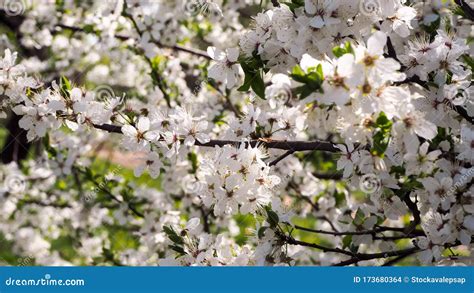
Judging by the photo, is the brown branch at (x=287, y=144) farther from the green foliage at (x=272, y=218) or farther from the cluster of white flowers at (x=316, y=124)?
the green foliage at (x=272, y=218)

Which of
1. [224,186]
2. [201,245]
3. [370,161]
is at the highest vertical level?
[370,161]

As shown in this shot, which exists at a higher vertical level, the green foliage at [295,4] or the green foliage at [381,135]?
the green foliage at [295,4]

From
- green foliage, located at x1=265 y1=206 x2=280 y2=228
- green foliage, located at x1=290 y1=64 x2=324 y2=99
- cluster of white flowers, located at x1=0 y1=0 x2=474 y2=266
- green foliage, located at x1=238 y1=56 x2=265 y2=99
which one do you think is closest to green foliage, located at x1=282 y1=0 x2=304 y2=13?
cluster of white flowers, located at x1=0 y1=0 x2=474 y2=266

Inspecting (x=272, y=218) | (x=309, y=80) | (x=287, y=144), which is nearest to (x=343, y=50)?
(x=309, y=80)

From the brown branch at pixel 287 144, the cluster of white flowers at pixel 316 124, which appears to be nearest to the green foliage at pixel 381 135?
the cluster of white flowers at pixel 316 124

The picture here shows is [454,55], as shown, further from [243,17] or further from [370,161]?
[243,17]

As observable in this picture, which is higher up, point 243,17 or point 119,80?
point 243,17

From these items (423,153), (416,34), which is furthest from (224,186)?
(416,34)

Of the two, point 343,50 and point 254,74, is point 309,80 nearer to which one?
point 343,50

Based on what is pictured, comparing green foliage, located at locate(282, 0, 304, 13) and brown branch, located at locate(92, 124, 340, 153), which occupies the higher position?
green foliage, located at locate(282, 0, 304, 13)

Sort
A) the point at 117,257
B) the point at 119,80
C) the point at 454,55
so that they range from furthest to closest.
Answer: the point at 119,80
the point at 117,257
the point at 454,55

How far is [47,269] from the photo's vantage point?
256cm

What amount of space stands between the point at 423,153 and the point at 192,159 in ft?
5.70

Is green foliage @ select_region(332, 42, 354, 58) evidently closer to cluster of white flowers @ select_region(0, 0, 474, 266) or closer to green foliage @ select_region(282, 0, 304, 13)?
cluster of white flowers @ select_region(0, 0, 474, 266)
